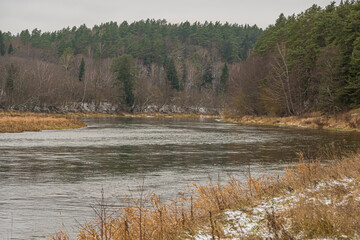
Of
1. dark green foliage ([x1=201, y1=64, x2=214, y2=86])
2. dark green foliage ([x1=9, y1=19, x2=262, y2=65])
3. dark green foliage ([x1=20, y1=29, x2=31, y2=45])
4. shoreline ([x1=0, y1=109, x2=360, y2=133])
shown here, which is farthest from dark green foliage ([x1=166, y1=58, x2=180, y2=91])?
dark green foliage ([x1=20, y1=29, x2=31, y2=45])

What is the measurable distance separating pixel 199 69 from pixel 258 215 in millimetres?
166583

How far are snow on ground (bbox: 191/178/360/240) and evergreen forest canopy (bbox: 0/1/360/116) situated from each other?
157 feet

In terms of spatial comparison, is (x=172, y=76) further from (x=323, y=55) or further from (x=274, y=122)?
(x=323, y=55)

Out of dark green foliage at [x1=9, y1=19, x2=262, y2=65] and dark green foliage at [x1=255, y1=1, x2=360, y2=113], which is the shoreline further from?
dark green foliage at [x1=9, y1=19, x2=262, y2=65]

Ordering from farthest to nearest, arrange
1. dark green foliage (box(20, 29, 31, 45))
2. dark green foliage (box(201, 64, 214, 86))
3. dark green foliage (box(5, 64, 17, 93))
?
dark green foliage (box(20, 29, 31, 45)), dark green foliage (box(201, 64, 214, 86)), dark green foliage (box(5, 64, 17, 93))

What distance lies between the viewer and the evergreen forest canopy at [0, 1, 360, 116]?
62312 millimetres

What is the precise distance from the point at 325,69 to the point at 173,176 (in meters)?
50.0

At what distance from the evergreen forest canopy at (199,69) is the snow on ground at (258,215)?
48.0 m

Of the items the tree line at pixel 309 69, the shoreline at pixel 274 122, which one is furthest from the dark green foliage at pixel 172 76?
the shoreline at pixel 274 122

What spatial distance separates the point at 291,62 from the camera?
244 feet

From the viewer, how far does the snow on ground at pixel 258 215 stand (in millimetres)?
7379

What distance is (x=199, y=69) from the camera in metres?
173

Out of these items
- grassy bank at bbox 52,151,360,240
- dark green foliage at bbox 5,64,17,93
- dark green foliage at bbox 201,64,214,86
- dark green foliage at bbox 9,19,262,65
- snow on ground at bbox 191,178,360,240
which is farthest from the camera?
dark green foliage at bbox 201,64,214,86

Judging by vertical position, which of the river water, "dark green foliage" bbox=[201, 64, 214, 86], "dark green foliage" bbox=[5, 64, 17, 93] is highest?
"dark green foliage" bbox=[201, 64, 214, 86]
